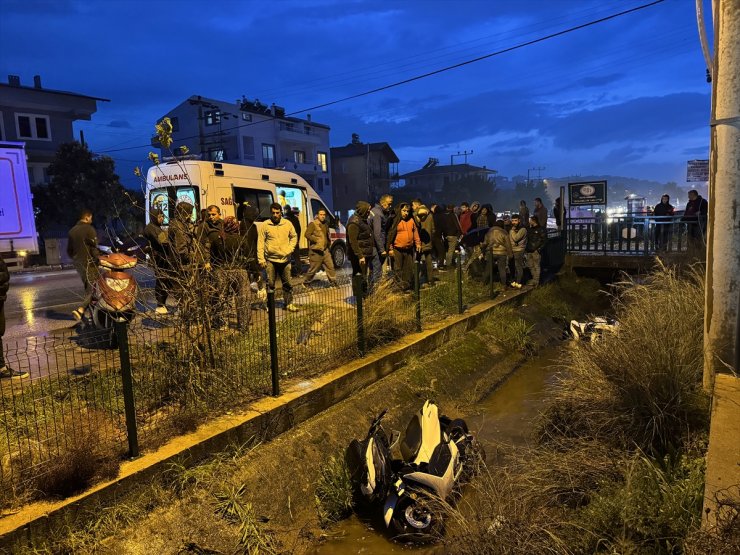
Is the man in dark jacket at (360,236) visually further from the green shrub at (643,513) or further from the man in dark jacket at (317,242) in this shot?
the green shrub at (643,513)

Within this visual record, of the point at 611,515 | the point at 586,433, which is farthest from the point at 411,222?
the point at 611,515

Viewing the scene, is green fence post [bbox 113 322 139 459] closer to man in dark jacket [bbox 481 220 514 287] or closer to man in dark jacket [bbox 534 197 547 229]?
man in dark jacket [bbox 481 220 514 287]

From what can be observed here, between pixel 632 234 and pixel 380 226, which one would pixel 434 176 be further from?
pixel 380 226

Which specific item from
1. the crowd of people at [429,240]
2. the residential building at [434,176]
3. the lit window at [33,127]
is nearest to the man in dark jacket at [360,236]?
the crowd of people at [429,240]

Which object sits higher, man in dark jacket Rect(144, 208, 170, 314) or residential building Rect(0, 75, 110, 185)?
residential building Rect(0, 75, 110, 185)

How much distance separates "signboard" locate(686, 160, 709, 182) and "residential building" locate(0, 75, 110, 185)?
2963 centimetres

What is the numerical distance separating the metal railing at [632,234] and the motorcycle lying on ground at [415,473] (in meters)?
9.53

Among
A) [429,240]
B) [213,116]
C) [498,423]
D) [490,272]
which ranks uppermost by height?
[213,116]

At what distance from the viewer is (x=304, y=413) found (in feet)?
17.4

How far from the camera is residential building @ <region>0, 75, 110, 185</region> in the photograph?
28077 millimetres

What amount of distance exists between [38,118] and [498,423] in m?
32.5

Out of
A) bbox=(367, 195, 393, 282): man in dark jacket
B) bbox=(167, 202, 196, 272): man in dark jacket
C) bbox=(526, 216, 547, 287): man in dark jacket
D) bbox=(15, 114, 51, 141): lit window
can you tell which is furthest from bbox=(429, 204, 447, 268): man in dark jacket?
bbox=(15, 114, 51, 141): lit window

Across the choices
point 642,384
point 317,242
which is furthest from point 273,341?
point 317,242

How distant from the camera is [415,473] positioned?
4.31 m
